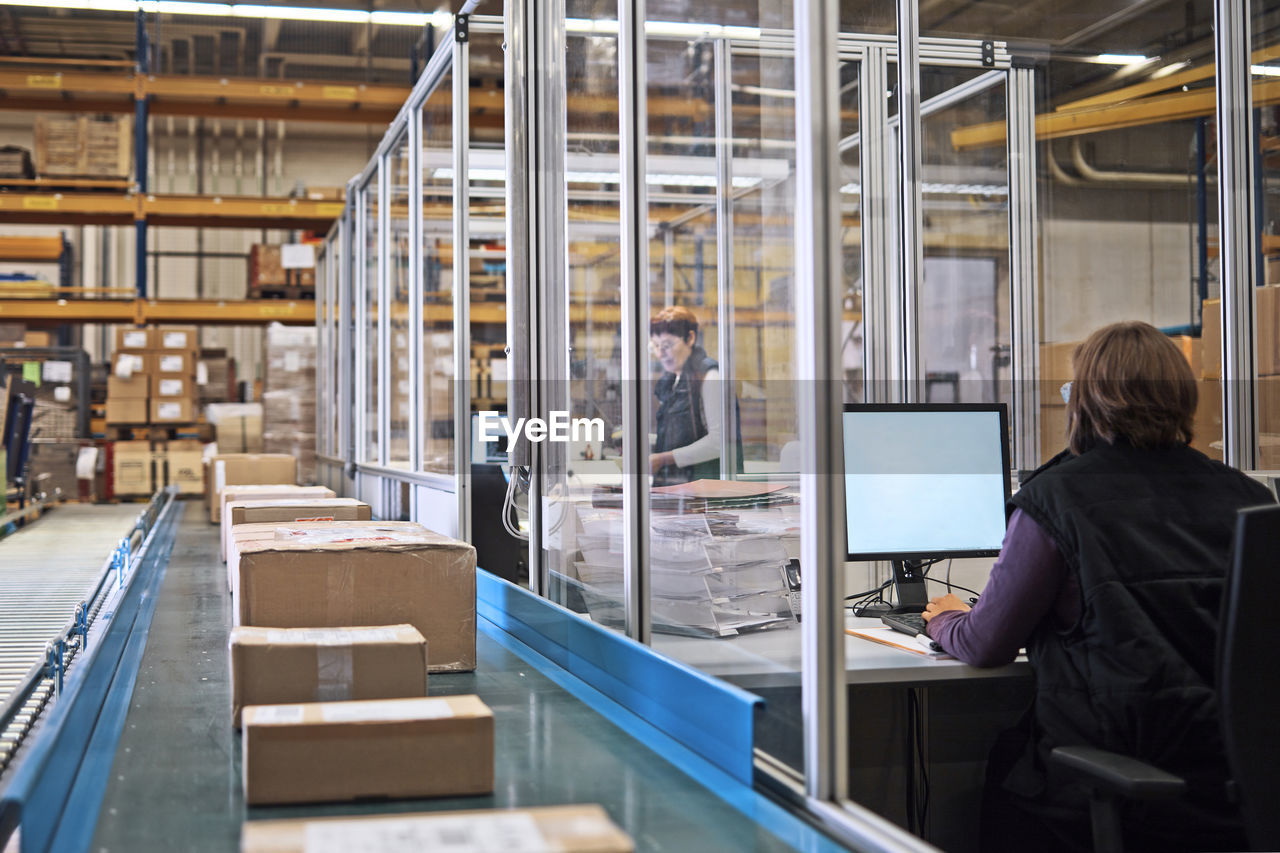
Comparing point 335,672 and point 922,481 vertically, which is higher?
point 922,481

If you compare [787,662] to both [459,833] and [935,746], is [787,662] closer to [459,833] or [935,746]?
[459,833]

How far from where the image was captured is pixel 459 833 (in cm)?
118

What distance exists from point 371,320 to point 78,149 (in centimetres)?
572


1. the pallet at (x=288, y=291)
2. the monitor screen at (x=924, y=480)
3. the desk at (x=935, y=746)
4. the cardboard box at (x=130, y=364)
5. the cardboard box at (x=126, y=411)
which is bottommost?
the desk at (x=935, y=746)

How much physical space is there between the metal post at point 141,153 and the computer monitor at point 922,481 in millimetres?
9413

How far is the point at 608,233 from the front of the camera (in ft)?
8.43

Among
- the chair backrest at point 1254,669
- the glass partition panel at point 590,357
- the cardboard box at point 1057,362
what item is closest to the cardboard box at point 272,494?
the glass partition panel at point 590,357

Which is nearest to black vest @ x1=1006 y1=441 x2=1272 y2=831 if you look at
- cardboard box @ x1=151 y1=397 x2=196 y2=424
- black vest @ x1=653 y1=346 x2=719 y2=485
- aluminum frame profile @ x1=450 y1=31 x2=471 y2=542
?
black vest @ x1=653 y1=346 x2=719 y2=485

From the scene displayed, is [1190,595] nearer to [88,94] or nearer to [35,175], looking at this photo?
[35,175]

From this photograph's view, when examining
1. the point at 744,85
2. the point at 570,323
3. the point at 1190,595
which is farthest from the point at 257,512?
the point at 1190,595

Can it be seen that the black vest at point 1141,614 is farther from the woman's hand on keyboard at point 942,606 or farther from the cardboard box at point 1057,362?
the cardboard box at point 1057,362

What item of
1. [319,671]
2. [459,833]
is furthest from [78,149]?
[459,833]

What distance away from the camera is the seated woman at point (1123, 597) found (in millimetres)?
1959

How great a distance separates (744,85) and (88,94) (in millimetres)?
11772
